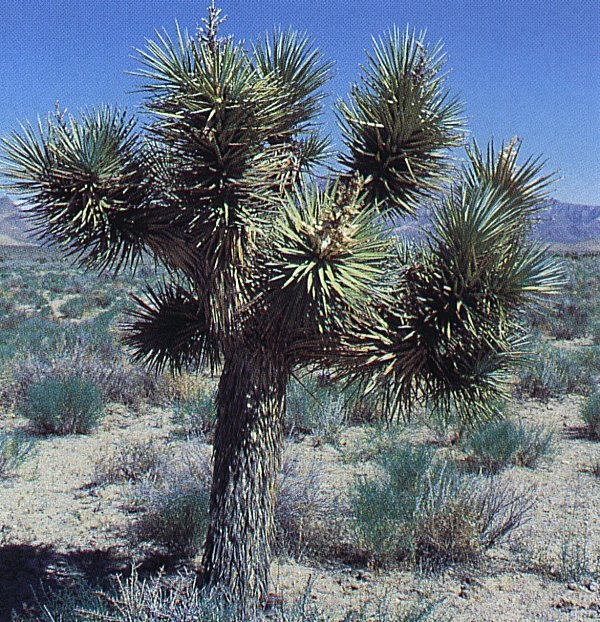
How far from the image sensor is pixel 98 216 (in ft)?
10.2

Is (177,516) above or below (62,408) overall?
below

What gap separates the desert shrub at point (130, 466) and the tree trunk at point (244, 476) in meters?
2.91

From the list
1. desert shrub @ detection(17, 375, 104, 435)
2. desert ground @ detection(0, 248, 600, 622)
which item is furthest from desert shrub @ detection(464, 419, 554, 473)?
desert shrub @ detection(17, 375, 104, 435)

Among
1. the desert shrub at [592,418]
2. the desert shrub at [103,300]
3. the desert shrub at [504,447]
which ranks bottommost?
the desert shrub at [504,447]

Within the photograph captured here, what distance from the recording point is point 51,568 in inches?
196

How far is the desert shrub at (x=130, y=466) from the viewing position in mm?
6875

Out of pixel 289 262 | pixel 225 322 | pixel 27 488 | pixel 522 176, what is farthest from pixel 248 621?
pixel 27 488

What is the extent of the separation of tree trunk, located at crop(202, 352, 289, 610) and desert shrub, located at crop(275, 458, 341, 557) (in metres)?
1.25

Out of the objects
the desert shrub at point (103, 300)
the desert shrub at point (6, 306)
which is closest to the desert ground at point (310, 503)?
the desert shrub at point (6, 306)

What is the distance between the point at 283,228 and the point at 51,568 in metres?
3.70

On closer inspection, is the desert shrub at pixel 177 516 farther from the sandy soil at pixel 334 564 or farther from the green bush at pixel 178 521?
the sandy soil at pixel 334 564

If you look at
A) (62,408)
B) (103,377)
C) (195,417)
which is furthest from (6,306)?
(195,417)

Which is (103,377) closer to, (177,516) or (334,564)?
(177,516)

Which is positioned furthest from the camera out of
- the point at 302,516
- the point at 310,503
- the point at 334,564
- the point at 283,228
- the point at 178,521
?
the point at 310,503
